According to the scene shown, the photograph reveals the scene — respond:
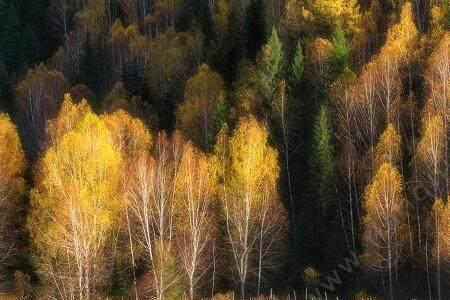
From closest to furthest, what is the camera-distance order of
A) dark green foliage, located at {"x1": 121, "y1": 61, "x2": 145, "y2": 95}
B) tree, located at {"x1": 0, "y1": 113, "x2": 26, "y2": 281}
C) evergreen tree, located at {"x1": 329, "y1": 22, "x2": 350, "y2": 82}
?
tree, located at {"x1": 0, "y1": 113, "x2": 26, "y2": 281}
evergreen tree, located at {"x1": 329, "y1": 22, "x2": 350, "y2": 82}
dark green foliage, located at {"x1": 121, "y1": 61, "x2": 145, "y2": 95}

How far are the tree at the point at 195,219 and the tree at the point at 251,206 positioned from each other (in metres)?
1.12

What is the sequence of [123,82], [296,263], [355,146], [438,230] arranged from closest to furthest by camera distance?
[438,230] → [296,263] → [355,146] → [123,82]

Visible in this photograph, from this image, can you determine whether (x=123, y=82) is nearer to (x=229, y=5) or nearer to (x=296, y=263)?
(x=229, y=5)

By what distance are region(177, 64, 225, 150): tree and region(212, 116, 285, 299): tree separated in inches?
307

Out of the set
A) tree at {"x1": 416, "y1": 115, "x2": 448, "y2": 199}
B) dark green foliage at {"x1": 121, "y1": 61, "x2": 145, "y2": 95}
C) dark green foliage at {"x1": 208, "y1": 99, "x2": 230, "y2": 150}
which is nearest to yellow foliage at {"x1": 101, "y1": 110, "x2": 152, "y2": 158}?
dark green foliage at {"x1": 208, "y1": 99, "x2": 230, "y2": 150}

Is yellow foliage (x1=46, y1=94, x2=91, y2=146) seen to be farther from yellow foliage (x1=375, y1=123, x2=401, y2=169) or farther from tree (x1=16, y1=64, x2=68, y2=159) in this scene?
yellow foliage (x1=375, y1=123, x2=401, y2=169)

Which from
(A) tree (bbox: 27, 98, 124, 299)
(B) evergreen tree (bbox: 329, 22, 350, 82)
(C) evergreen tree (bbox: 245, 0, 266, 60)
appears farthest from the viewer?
(C) evergreen tree (bbox: 245, 0, 266, 60)

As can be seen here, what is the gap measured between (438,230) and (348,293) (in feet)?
21.1

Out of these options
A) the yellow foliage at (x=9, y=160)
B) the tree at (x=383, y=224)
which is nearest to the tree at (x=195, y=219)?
the tree at (x=383, y=224)

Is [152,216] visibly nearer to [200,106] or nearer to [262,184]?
[262,184]

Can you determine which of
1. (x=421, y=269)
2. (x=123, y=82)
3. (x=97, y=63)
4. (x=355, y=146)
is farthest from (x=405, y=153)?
(x=97, y=63)

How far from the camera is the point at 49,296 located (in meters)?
32.5

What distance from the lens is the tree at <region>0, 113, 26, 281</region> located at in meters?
37.8

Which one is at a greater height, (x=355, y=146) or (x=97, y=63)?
(x=97, y=63)
